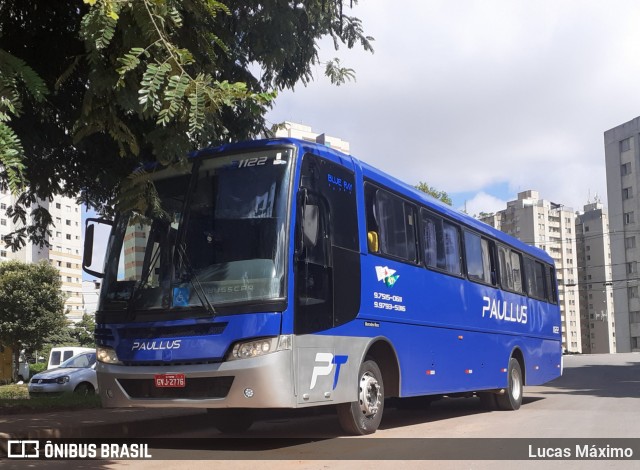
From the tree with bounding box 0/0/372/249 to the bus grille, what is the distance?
2.07 metres

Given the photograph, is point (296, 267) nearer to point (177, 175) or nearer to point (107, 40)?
point (177, 175)

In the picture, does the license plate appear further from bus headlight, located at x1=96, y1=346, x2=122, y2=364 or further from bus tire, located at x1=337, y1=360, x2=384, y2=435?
bus tire, located at x1=337, y1=360, x2=384, y2=435

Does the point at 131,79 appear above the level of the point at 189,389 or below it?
above

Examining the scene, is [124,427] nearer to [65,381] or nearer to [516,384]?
[516,384]

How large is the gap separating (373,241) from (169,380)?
10.7 feet

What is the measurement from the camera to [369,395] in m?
8.80

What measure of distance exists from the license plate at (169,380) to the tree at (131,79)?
6.72 feet

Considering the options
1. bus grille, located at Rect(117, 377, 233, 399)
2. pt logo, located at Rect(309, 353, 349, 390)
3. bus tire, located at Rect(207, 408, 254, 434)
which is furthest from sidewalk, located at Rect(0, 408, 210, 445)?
pt logo, located at Rect(309, 353, 349, 390)

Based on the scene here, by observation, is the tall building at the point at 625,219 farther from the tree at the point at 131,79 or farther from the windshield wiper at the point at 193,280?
the windshield wiper at the point at 193,280

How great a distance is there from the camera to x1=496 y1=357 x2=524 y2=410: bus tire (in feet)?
45.5

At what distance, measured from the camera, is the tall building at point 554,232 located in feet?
449

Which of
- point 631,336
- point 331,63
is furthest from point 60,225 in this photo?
point 331,63

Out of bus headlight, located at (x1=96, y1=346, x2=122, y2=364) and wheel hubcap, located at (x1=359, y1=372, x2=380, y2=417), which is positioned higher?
bus headlight, located at (x1=96, y1=346, x2=122, y2=364)

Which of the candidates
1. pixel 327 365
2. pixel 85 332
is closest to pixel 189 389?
pixel 327 365
